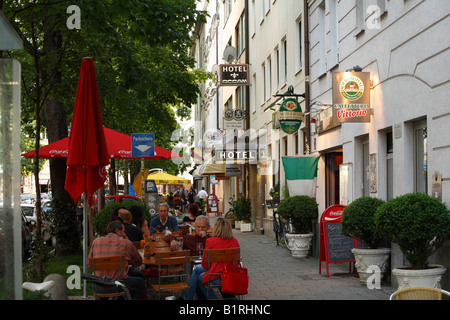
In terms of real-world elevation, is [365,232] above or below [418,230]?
below

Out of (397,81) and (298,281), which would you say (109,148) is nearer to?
(298,281)

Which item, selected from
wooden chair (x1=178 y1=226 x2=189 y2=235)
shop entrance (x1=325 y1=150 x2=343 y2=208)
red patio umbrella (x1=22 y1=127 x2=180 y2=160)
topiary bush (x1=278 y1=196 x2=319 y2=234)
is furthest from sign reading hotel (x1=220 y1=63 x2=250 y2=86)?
wooden chair (x1=178 y1=226 x2=189 y2=235)

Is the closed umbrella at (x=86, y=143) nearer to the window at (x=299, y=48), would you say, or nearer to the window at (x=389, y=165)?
the window at (x=389, y=165)

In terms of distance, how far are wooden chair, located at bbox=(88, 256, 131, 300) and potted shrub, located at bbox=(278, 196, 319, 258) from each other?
26.9ft

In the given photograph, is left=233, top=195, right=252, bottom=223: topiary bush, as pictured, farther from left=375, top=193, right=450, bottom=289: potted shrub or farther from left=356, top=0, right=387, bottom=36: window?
left=375, top=193, right=450, bottom=289: potted shrub

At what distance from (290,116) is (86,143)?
29.0ft

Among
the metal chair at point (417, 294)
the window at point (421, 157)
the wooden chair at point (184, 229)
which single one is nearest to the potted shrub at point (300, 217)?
the wooden chair at point (184, 229)

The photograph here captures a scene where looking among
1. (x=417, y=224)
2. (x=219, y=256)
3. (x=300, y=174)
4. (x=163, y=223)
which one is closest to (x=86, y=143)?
(x=219, y=256)

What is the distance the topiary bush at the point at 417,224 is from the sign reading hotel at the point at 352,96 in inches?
134

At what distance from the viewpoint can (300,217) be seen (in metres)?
16.0

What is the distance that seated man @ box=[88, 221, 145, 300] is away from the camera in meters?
8.34

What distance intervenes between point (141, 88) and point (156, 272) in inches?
202

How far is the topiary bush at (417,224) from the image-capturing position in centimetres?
829
